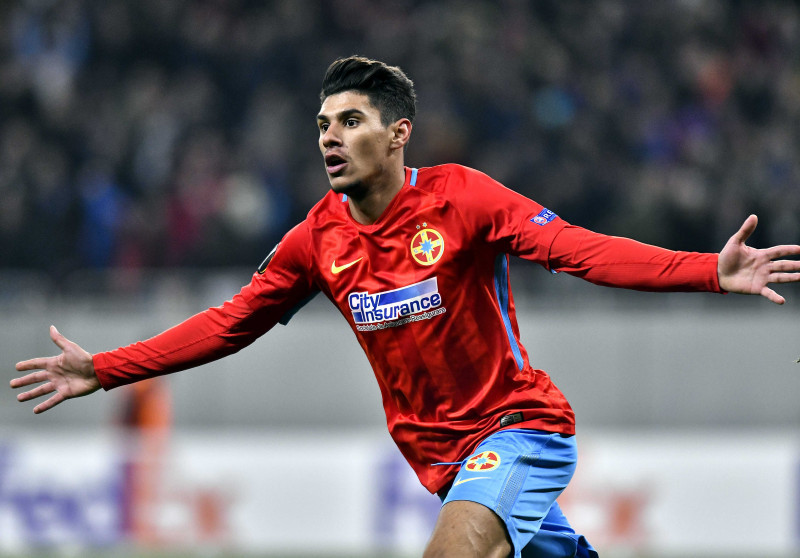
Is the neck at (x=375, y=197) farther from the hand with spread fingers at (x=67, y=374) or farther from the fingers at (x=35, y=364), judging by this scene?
the fingers at (x=35, y=364)

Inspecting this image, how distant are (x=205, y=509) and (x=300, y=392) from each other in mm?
2712

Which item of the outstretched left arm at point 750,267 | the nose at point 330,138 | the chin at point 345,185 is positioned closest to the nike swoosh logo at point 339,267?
the chin at point 345,185

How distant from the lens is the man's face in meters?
4.99

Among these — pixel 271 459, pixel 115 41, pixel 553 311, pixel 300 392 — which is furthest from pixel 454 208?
pixel 115 41

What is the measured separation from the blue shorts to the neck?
100 centimetres

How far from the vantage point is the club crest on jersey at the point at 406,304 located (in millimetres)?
4922

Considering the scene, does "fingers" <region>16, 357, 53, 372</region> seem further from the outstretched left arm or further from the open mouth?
the outstretched left arm

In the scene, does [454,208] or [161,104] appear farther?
[161,104]

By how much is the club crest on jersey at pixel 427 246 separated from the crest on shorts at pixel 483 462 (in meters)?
0.76

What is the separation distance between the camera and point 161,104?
46.7ft

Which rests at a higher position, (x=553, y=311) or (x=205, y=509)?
(x=553, y=311)

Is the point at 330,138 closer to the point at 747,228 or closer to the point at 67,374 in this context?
the point at 67,374

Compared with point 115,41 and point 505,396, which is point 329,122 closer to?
point 505,396

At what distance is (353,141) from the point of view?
502 centimetres
